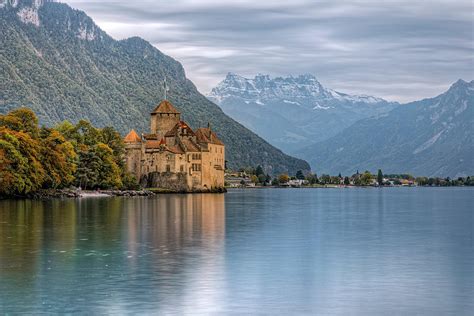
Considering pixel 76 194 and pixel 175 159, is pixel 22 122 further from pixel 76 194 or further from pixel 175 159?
pixel 175 159

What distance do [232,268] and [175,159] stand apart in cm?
12344

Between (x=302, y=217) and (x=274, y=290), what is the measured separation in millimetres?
49906

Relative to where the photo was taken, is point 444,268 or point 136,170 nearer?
point 444,268

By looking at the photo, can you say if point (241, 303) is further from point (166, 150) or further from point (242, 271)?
point (166, 150)

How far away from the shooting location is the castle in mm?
163375

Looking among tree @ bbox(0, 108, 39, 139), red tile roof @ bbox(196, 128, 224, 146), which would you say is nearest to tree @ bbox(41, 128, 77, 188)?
tree @ bbox(0, 108, 39, 139)

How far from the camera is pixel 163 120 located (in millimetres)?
177250

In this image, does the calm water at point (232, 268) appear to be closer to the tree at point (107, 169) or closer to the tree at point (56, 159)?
the tree at point (56, 159)

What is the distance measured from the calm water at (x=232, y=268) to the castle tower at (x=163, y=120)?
348ft

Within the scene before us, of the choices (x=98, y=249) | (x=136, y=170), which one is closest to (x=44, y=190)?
(x=136, y=170)

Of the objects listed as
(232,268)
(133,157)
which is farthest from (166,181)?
(232,268)

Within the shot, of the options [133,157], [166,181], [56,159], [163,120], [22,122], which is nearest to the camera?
[56,159]

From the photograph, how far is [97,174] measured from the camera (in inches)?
5369

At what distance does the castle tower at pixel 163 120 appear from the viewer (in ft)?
578
